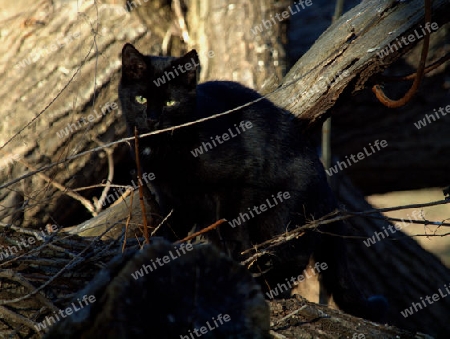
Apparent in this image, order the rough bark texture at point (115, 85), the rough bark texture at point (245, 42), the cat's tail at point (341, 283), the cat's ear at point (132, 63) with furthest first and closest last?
the rough bark texture at point (245, 42), the cat's tail at point (341, 283), the rough bark texture at point (115, 85), the cat's ear at point (132, 63)

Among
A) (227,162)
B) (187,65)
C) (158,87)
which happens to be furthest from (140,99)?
(227,162)

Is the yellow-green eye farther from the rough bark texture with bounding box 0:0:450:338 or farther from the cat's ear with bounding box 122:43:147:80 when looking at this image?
the rough bark texture with bounding box 0:0:450:338

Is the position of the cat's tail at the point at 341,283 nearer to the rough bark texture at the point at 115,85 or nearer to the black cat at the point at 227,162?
the black cat at the point at 227,162

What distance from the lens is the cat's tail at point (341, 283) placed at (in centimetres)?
388

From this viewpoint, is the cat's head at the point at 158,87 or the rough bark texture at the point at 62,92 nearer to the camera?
the cat's head at the point at 158,87

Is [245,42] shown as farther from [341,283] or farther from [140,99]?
[341,283]

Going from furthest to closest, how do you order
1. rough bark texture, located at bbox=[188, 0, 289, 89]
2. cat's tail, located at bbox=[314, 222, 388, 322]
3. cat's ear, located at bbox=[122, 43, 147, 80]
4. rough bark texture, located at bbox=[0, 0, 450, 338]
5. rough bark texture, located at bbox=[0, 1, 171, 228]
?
rough bark texture, located at bbox=[188, 0, 289, 89] → rough bark texture, located at bbox=[0, 1, 171, 228] → cat's tail, located at bbox=[314, 222, 388, 322] → rough bark texture, located at bbox=[0, 0, 450, 338] → cat's ear, located at bbox=[122, 43, 147, 80]

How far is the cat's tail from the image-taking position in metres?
3.88

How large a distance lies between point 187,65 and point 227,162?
2.04 feet

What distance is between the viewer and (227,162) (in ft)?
11.6

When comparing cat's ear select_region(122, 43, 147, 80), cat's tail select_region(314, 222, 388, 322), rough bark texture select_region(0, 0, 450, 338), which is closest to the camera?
cat's ear select_region(122, 43, 147, 80)

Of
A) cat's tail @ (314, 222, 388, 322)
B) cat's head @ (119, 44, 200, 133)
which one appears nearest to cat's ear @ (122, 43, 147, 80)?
cat's head @ (119, 44, 200, 133)

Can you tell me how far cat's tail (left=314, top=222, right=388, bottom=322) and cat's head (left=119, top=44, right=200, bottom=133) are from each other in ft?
4.25

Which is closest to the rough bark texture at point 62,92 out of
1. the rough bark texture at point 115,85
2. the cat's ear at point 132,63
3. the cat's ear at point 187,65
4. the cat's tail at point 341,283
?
the rough bark texture at point 115,85
